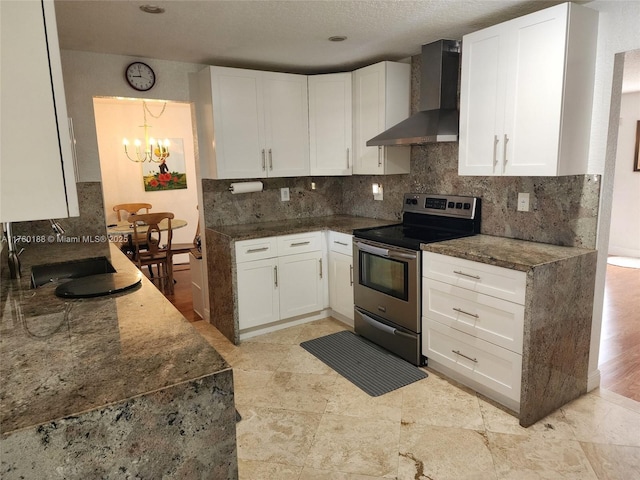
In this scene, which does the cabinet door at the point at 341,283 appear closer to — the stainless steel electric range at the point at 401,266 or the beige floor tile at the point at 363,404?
the stainless steel electric range at the point at 401,266

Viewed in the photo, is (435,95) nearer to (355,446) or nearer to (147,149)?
(355,446)

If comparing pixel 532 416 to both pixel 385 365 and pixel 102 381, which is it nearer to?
pixel 385 365

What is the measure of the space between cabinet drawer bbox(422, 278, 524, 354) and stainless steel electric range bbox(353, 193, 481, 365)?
0.39 feet

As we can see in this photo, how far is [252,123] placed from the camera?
3621mm

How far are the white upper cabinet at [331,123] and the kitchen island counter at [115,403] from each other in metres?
2.69

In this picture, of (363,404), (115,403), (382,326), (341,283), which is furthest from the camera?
(341,283)

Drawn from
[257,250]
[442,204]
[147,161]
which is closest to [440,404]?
[442,204]

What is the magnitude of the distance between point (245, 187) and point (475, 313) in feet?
7.34

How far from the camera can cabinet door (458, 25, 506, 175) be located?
8.31ft

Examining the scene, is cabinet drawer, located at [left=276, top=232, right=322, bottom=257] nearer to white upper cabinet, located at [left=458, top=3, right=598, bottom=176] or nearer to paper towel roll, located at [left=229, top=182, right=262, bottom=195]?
paper towel roll, located at [left=229, top=182, right=262, bottom=195]

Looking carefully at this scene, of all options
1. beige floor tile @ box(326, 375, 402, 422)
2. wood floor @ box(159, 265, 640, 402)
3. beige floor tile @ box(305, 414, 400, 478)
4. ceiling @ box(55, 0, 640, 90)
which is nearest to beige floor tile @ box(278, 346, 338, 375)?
beige floor tile @ box(326, 375, 402, 422)

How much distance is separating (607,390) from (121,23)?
3.77 m

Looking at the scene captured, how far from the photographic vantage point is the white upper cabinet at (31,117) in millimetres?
795

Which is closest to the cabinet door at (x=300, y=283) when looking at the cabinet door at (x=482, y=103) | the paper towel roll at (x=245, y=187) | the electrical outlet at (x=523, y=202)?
the paper towel roll at (x=245, y=187)
